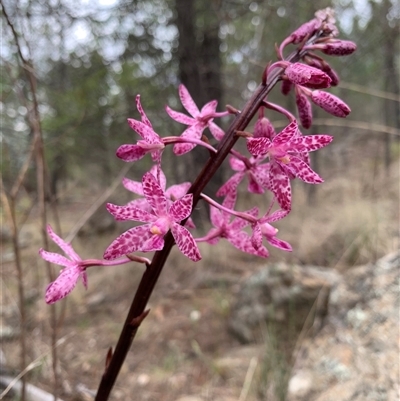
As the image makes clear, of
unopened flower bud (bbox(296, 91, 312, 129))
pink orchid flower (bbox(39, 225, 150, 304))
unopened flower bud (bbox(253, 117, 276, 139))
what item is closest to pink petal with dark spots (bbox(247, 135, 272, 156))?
unopened flower bud (bbox(253, 117, 276, 139))

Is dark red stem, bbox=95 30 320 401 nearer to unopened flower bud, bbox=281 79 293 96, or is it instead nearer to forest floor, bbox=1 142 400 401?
unopened flower bud, bbox=281 79 293 96

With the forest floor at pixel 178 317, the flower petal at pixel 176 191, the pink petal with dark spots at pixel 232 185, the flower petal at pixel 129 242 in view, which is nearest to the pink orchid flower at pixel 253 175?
the pink petal with dark spots at pixel 232 185

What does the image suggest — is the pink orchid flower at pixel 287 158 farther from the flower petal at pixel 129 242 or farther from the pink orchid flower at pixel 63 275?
the pink orchid flower at pixel 63 275

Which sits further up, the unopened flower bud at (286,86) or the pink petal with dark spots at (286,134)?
the unopened flower bud at (286,86)

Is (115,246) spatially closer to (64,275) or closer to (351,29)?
(64,275)

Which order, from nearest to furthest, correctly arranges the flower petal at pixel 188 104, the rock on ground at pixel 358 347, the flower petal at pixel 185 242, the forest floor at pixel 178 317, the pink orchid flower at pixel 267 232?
1. the flower petal at pixel 185 242
2. the pink orchid flower at pixel 267 232
3. the flower petal at pixel 188 104
4. the rock on ground at pixel 358 347
5. the forest floor at pixel 178 317

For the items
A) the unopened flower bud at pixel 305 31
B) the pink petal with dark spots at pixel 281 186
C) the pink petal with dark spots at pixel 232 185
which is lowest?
the pink petal with dark spots at pixel 232 185
